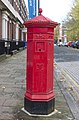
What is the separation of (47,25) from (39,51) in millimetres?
517

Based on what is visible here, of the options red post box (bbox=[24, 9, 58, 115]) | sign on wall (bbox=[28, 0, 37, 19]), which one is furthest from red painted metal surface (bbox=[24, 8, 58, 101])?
sign on wall (bbox=[28, 0, 37, 19])

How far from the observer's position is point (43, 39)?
5.70 metres

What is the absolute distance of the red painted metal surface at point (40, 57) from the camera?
18.7ft

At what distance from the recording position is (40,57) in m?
5.75

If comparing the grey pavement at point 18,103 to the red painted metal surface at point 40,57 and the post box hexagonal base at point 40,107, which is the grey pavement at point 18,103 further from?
the red painted metal surface at point 40,57

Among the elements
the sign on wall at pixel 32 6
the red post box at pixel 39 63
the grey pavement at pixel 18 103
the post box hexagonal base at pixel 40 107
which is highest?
the sign on wall at pixel 32 6

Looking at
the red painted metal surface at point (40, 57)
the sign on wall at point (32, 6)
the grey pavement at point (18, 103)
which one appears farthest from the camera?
the sign on wall at point (32, 6)

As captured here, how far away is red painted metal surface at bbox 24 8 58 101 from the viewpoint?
5707 mm

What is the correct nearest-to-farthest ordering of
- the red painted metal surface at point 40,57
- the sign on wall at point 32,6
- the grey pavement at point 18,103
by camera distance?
1. the grey pavement at point 18,103
2. the red painted metal surface at point 40,57
3. the sign on wall at point 32,6

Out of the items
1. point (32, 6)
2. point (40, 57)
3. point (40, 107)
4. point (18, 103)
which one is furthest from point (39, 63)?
point (32, 6)

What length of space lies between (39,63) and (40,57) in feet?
0.39

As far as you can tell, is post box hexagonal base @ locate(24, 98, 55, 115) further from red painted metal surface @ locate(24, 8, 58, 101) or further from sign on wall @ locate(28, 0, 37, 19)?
sign on wall @ locate(28, 0, 37, 19)

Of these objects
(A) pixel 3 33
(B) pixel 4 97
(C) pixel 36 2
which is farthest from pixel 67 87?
(A) pixel 3 33

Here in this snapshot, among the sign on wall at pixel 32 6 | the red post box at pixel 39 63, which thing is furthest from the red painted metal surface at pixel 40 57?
the sign on wall at pixel 32 6
